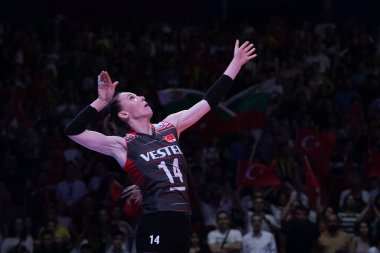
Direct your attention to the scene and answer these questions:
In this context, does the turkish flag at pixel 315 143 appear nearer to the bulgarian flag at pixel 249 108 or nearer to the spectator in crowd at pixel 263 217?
the bulgarian flag at pixel 249 108

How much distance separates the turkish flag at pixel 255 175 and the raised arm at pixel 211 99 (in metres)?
7.19

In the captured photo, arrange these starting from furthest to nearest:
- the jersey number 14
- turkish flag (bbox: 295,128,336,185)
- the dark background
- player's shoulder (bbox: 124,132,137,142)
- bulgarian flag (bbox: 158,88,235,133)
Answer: the dark background < bulgarian flag (bbox: 158,88,235,133) < turkish flag (bbox: 295,128,336,185) < player's shoulder (bbox: 124,132,137,142) < the jersey number 14

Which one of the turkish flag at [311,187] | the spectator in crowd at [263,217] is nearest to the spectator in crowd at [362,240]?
the spectator in crowd at [263,217]

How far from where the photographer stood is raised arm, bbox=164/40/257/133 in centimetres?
817

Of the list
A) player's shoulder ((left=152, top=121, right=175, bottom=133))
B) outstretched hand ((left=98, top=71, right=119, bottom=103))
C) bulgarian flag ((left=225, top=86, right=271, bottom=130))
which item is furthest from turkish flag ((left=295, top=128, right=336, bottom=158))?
outstretched hand ((left=98, top=71, right=119, bottom=103))

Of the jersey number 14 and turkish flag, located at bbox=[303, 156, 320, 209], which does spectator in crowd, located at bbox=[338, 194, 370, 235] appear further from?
the jersey number 14

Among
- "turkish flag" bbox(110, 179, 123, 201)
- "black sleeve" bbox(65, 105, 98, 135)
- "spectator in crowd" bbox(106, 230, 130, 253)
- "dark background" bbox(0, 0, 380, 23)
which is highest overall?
"dark background" bbox(0, 0, 380, 23)

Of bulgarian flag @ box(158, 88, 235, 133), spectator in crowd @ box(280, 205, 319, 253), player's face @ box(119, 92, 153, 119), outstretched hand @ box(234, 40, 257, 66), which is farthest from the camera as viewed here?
bulgarian flag @ box(158, 88, 235, 133)

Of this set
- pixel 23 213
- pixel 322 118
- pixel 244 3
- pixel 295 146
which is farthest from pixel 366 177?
pixel 244 3

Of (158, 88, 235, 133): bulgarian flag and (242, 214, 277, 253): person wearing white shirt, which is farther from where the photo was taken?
(158, 88, 235, 133): bulgarian flag

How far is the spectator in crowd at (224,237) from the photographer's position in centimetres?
1405

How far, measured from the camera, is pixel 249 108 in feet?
56.9

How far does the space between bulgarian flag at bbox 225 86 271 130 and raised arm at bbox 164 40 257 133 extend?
873 cm

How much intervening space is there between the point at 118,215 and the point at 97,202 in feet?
3.76
